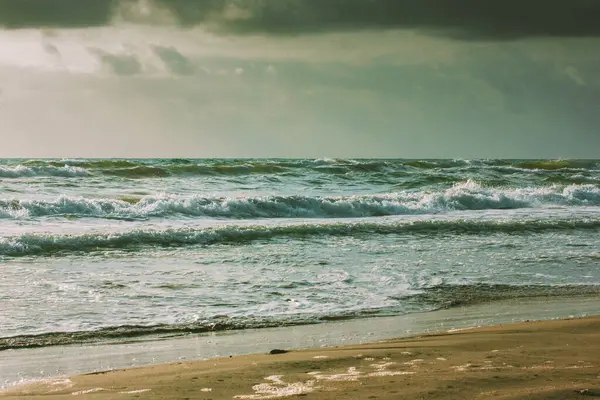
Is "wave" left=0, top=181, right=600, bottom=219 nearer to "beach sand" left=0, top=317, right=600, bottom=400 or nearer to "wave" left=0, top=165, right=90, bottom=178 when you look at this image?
"wave" left=0, top=165, right=90, bottom=178

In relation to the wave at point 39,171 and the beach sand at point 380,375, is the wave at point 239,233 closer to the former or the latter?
the beach sand at point 380,375

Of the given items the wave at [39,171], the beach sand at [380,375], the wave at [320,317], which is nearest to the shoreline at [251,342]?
the wave at [320,317]

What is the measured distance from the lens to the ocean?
28.1 feet

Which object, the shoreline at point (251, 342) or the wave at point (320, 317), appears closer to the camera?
the shoreline at point (251, 342)

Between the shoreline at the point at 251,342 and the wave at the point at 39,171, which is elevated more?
the wave at the point at 39,171

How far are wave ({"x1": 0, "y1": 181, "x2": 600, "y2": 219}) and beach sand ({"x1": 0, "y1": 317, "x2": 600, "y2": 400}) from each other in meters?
16.1

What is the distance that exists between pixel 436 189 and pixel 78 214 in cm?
1906

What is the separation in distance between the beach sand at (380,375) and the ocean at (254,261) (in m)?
1.94

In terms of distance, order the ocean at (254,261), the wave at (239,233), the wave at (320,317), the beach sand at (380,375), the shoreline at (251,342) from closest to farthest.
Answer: the beach sand at (380,375)
the shoreline at (251,342)
the wave at (320,317)
the ocean at (254,261)
the wave at (239,233)

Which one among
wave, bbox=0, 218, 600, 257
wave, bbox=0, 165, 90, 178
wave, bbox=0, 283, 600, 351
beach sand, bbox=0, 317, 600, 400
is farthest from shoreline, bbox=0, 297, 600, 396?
wave, bbox=0, 165, 90, 178

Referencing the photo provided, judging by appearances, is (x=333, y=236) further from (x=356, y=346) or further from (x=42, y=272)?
(x=356, y=346)

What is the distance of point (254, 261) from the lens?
12.9 m

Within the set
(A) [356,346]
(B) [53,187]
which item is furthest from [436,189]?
(A) [356,346]

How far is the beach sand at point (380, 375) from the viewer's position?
475 cm
